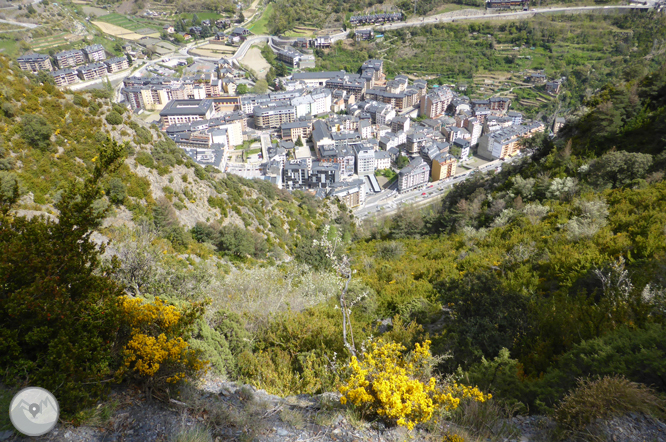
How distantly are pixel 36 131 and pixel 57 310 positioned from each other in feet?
29.9

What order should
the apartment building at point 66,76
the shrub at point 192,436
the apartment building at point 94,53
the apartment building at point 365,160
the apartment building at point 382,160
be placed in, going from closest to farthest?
1. the shrub at point 192,436
2. the apartment building at point 365,160
3. the apartment building at point 382,160
4. the apartment building at point 66,76
5. the apartment building at point 94,53

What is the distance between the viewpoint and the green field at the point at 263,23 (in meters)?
77.1

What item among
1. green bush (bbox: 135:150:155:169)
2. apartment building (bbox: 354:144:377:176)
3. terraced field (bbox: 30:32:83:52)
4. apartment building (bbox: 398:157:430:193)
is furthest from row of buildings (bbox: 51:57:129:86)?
green bush (bbox: 135:150:155:169)

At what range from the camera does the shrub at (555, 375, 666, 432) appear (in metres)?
2.95

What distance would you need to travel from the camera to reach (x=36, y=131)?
9.26m

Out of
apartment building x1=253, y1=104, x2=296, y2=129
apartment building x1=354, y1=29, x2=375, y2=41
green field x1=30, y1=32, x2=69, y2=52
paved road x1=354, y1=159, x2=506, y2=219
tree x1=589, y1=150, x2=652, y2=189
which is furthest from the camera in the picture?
apartment building x1=354, y1=29, x2=375, y2=41

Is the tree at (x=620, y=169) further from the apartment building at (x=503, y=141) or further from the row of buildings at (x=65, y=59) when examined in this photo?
the row of buildings at (x=65, y=59)

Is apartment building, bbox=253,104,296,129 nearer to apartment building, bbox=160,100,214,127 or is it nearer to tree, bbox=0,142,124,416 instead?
apartment building, bbox=160,100,214,127

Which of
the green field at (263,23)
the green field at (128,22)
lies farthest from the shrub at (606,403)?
the green field at (128,22)

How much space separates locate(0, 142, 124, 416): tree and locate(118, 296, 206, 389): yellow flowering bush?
26cm

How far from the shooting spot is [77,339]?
113 inches

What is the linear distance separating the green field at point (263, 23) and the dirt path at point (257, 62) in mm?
9385

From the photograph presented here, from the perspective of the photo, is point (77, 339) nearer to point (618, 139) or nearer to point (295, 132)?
point (618, 139)

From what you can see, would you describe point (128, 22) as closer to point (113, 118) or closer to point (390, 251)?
point (113, 118)
